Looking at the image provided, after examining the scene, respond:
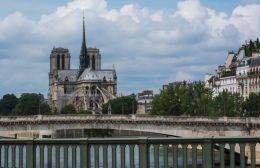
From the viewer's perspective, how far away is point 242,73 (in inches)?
5655

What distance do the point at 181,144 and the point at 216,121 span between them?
2213 inches

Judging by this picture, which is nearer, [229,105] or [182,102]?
[229,105]

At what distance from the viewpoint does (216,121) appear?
231 feet

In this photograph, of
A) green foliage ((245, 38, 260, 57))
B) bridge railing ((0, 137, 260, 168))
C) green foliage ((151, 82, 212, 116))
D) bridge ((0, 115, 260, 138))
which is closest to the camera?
bridge railing ((0, 137, 260, 168))

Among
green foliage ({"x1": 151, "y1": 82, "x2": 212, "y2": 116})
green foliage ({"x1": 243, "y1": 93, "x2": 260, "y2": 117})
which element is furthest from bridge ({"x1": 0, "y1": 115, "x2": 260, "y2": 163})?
green foliage ({"x1": 151, "y1": 82, "x2": 212, "y2": 116})

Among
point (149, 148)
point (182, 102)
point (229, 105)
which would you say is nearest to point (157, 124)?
point (229, 105)

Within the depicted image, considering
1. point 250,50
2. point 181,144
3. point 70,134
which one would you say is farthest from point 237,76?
point 181,144

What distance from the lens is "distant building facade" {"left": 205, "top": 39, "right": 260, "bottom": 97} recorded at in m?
138

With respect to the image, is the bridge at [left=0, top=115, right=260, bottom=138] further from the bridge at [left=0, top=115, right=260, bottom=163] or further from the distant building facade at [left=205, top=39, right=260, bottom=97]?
the distant building facade at [left=205, top=39, right=260, bottom=97]

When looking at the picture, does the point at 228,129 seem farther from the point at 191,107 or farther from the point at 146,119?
the point at 191,107

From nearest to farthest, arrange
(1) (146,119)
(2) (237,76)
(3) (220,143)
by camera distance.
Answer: (3) (220,143) < (1) (146,119) < (2) (237,76)

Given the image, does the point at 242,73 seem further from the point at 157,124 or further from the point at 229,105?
the point at 157,124

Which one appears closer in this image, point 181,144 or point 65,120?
point 181,144

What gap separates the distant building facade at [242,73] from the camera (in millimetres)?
137500
